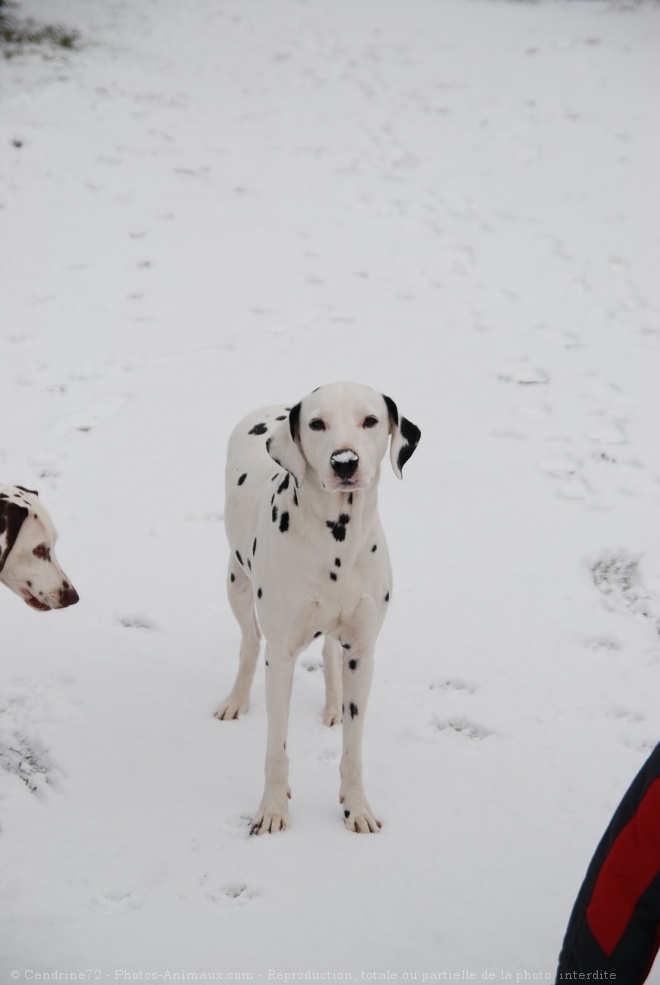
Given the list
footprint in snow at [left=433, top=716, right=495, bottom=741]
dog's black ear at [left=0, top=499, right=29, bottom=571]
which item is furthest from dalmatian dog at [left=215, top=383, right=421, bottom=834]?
dog's black ear at [left=0, top=499, right=29, bottom=571]

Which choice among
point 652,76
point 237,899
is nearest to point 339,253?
point 652,76

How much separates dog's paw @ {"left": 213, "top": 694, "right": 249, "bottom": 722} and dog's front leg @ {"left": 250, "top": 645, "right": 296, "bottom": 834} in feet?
2.22

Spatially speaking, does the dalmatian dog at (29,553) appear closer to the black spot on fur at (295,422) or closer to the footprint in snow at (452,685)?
the black spot on fur at (295,422)

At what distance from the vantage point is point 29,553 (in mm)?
3555

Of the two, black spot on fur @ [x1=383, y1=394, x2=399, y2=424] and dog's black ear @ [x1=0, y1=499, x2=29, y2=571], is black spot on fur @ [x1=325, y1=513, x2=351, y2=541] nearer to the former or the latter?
black spot on fur @ [x1=383, y1=394, x2=399, y2=424]

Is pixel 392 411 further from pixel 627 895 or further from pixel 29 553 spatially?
pixel 627 895

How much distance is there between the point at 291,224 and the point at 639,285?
12.1 ft

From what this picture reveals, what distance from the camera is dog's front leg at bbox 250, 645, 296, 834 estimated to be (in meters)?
3.32

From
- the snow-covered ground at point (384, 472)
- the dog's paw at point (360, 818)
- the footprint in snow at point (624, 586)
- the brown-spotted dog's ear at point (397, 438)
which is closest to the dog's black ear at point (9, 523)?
the snow-covered ground at point (384, 472)

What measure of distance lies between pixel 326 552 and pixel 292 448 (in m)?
0.41

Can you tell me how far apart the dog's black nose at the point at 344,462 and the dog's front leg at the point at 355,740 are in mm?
852

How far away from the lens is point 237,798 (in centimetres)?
358

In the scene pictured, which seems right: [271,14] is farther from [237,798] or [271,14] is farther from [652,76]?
[237,798]

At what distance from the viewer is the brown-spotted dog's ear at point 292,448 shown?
121 inches
